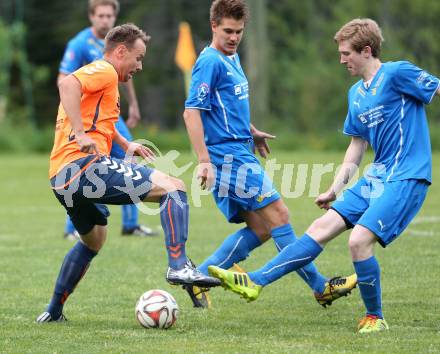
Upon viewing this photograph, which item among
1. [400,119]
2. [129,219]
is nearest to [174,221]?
[400,119]

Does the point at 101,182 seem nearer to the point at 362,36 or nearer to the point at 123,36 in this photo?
the point at 123,36

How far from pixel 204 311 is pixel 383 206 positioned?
5.14 ft

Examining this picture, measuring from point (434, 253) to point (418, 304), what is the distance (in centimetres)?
228

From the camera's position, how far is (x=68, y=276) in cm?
616

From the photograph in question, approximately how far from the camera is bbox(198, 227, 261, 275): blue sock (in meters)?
6.79

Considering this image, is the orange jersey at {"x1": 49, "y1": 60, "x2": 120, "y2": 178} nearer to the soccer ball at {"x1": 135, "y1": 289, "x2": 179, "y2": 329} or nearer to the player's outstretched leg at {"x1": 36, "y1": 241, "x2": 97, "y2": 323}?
the player's outstretched leg at {"x1": 36, "y1": 241, "x2": 97, "y2": 323}

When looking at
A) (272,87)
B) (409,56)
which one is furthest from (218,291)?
(272,87)

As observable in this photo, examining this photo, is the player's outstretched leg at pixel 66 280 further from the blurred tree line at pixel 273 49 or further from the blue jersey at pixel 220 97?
the blurred tree line at pixel 273 49

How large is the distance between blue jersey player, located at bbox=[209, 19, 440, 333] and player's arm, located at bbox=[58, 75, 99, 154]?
101cm

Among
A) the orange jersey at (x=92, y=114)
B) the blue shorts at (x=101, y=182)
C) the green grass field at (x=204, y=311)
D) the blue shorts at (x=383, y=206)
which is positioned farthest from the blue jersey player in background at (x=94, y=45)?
the blue shorts at (x=383, y=206)

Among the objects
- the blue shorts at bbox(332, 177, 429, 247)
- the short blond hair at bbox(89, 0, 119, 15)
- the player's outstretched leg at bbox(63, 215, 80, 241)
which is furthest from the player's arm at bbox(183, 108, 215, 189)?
the player's outstretched leg at bbox(63, 215, 80, 241)

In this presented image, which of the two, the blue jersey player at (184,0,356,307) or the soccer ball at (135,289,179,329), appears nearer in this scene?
the soccer ball at (135,289,179,329)

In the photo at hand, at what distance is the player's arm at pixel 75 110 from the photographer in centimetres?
560

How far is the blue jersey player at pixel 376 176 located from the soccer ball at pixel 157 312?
368mm
